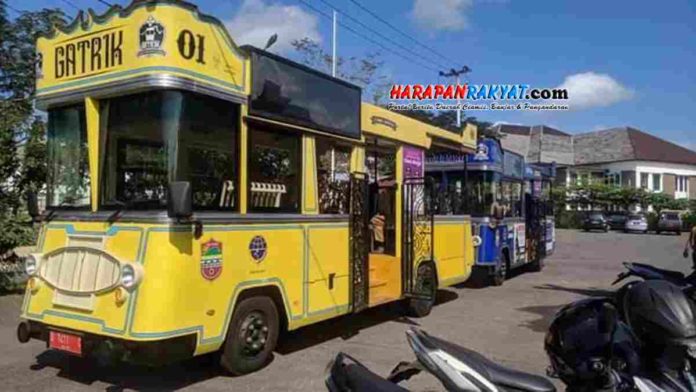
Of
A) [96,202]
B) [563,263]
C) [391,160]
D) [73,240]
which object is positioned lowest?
[563,263]

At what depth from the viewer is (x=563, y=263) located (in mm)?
20344

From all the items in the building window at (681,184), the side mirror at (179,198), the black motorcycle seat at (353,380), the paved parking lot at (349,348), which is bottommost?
the paved parking lot at (349,348)

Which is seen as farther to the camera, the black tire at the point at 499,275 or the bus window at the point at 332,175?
the black tire at the point at 499,275

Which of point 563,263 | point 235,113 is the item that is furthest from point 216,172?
point 563,263

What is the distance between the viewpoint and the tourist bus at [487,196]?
529 inches

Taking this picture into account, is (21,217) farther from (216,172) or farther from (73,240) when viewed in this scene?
(216,172)

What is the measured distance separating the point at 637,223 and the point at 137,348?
43626mm

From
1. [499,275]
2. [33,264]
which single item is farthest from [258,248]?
[499,275]

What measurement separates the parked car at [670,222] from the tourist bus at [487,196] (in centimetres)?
3187

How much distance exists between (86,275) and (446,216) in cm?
634

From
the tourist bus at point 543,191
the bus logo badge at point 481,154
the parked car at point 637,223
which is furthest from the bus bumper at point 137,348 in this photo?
the parked car at point 637,223

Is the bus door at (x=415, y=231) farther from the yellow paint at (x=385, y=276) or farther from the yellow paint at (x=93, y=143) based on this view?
the yellow paint at (x=93, y=143)

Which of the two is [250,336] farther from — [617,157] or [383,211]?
[617,157]

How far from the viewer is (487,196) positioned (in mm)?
13680
